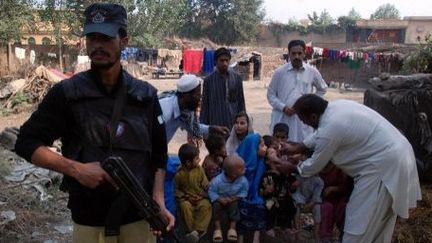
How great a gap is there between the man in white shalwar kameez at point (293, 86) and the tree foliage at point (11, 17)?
57.0ft

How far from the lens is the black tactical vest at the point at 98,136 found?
5.85 ft

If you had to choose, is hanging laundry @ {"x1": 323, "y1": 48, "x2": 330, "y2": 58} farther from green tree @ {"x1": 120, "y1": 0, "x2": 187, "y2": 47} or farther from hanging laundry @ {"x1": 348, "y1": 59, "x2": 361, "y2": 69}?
green tree @ {"x1": 120, "y1": 0, "x2": 187, "y2": 47}

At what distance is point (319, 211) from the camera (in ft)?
11.9

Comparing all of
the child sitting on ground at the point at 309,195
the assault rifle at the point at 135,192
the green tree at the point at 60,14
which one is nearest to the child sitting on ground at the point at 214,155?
the child sitting on ground at the point at 309,195

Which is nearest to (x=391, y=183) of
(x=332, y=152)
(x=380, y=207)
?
(x=380, y=207)

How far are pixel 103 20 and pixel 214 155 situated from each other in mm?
2265

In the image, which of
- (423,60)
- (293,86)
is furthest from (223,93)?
(423,60)

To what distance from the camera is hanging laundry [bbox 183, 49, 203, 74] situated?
23.6m

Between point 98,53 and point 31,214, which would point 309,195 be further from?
point 31,214

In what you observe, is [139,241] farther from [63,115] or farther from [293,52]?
[293,52]

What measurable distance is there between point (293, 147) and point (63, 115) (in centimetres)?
181

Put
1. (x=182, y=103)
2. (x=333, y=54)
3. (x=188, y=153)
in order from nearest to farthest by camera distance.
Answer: (x=182, y=103) → (x=188, y=153) → (x=333, y=54)

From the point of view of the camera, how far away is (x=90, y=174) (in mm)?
1727

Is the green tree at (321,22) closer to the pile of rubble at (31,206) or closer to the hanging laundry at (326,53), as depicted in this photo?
the hanging laundry at (326,53)
